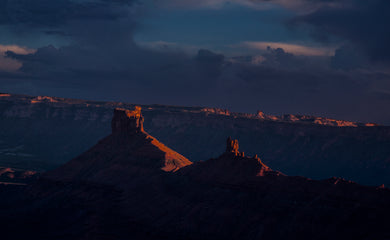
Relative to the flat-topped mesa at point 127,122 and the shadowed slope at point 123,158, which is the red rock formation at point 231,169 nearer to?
the shadowed slope at point 123,158

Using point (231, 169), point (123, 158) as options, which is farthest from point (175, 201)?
point (123, 158)

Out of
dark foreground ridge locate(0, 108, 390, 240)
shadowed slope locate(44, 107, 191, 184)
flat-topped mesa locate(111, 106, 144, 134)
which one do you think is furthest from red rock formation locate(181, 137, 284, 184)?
flat-topped mesa locate(111, 106, 144, 134)

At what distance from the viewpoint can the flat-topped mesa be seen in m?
178

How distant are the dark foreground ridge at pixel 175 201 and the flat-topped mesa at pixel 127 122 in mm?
290

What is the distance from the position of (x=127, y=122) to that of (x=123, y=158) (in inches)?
637

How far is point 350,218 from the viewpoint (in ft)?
319

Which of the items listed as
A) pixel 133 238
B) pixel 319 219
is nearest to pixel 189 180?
pixel 133 238

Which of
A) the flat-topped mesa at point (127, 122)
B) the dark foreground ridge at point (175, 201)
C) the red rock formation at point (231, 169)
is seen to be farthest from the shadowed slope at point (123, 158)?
the red rock formation at point (231, 169)

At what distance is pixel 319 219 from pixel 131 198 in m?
55.7

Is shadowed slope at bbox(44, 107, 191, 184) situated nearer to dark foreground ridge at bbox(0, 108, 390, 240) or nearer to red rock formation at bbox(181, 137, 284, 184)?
dark foreground ridge at bbox(0, 108, 390, 240)

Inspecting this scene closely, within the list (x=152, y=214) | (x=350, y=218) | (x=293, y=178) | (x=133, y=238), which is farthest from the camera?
(x=152, y=214)

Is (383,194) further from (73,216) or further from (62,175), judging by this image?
(62,175)

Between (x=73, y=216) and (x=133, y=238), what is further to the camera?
(x=73, y=216)

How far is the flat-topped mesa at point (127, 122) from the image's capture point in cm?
17838
